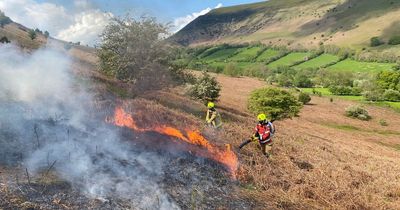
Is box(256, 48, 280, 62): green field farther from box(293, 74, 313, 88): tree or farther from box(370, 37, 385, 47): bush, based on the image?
box(293, 74, 313, 88): tree

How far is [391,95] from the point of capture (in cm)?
8175

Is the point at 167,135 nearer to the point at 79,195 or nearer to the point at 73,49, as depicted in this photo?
the point at 79,195

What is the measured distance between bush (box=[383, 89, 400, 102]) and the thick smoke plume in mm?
74466

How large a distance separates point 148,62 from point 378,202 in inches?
717

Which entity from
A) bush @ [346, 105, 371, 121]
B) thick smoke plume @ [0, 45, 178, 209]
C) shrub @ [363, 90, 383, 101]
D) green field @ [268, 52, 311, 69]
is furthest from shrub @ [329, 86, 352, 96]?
thick smoke plume @ [0, 45, 178, 209]

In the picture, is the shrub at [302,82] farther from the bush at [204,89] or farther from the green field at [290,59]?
the bush at [204,89]

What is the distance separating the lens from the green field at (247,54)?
162625 millimetres

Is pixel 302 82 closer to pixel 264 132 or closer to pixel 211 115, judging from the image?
pixel 211 115

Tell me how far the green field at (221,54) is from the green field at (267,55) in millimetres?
17520

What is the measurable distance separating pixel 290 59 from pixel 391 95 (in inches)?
2685

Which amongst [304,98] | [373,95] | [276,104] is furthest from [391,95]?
[276,104]

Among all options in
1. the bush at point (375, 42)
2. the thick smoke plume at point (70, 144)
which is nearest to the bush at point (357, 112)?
the thick smoke plume at point (70, 144)

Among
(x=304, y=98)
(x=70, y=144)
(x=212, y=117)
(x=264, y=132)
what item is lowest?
(x=304, y=98)

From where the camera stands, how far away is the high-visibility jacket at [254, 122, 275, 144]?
58.5 ft
